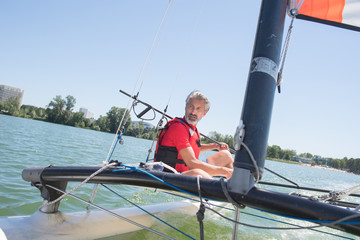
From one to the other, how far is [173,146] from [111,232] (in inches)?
43.2

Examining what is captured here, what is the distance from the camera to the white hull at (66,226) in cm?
179

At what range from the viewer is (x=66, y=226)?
2.03m

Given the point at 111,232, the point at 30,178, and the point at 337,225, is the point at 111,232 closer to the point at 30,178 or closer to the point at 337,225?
the point at 30,178

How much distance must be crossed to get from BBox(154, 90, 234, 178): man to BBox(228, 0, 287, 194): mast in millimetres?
1232

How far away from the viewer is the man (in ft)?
7.93

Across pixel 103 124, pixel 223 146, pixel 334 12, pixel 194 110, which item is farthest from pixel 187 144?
pixel 103 124

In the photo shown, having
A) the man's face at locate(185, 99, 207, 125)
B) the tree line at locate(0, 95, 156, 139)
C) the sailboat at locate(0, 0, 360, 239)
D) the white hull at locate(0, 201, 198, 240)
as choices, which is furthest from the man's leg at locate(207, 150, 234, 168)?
the tree line at locate(0, 95, 156, 139)

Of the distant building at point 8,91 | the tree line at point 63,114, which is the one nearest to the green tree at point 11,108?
the tree line at point 63,114

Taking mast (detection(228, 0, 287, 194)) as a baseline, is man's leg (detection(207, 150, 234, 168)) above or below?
below

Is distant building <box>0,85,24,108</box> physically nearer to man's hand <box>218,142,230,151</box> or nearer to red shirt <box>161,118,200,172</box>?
man's hand <box>218,142,230,151</box>

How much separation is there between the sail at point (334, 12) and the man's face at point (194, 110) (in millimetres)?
1492

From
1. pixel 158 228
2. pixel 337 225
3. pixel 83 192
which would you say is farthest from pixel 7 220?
pixel 83 192

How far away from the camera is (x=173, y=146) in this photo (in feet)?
9.12

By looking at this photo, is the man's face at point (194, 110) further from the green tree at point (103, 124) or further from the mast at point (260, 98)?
A: the green tree at point (103, 124)
